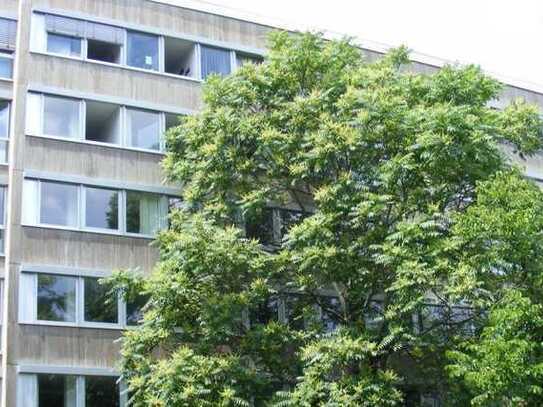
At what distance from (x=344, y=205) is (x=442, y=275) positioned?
3.09 m

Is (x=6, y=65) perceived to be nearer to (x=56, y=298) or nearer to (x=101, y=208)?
(x=101, y=208)

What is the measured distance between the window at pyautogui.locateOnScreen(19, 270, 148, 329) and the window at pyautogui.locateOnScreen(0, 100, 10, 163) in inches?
156

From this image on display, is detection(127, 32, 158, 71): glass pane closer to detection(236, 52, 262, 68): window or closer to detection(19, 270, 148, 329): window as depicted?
detection(236, 52, 262, 68): window

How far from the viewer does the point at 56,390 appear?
897 inches

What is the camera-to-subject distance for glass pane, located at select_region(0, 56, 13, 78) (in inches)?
1040

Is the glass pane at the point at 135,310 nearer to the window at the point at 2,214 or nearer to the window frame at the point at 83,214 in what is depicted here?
the window frame at the point at 83,214

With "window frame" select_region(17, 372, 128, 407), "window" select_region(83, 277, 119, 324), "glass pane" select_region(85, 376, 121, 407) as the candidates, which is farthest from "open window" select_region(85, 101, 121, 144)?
"glass pane" select_region(85, 376, 121, 407)

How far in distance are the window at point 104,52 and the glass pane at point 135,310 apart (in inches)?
312

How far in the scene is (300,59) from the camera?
2378cm

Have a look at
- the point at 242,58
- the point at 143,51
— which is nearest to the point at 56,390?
the point at 143,51

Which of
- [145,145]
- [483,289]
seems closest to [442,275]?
[483,289]

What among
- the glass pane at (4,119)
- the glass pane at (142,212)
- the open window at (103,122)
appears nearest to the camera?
the glass pane at (142,212)

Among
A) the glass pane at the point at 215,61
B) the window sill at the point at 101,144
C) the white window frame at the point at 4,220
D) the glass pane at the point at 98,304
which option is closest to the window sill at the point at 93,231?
the white window frame at the point at 4,220

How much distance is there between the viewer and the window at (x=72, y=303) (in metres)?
23.2
